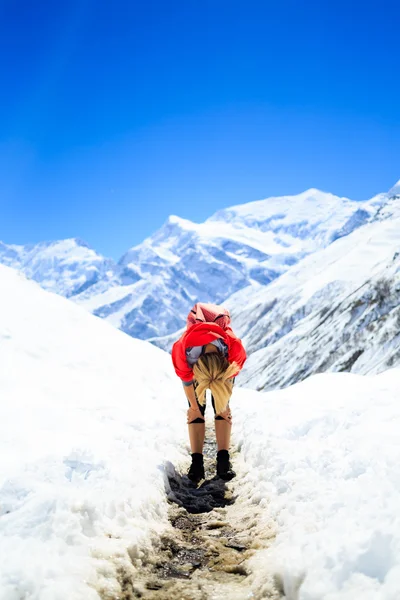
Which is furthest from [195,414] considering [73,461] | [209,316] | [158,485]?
[73,461]

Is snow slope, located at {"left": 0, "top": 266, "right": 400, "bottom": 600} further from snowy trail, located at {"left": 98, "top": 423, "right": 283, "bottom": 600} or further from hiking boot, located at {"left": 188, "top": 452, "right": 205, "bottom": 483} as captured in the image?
hiking boot, located at {"left": 188, "top": 452, "right": 205, "bottom": 483}

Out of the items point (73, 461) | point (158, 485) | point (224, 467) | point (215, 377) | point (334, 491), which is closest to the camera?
point (334, 491)

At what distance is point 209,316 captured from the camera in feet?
29.7

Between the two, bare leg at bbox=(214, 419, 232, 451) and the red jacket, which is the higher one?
the red jacket

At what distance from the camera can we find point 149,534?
5.54 meters

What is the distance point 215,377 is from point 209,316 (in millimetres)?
1375

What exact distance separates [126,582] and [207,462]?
528 centimetres

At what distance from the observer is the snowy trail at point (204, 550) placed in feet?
14.7

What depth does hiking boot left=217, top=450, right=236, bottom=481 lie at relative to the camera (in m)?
8.29

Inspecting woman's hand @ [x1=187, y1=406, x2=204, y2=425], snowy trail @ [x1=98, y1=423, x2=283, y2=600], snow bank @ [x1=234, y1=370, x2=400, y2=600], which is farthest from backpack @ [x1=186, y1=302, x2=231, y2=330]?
snowy trail @ [x1=98, y1=423, x2=283, y2=600]

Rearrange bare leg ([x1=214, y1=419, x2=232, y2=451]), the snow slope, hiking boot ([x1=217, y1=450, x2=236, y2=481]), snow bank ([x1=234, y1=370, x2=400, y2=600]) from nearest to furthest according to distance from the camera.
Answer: snow bank ([x1=234, y1=370, x2=400, y2=600]) < the snow slope < hiking boot ([x1=217, y1=450, x2=236, y2=481]) < bare leg ([x1=214, y1=419, x2=232, y2=451])

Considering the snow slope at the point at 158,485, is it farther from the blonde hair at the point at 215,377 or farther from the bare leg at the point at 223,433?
the blonde hair at the point at 215,377

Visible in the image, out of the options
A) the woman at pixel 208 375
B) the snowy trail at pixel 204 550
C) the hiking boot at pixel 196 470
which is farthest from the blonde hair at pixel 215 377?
the snowy trail at pixel 204 550

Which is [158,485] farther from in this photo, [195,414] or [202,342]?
[202,342]
